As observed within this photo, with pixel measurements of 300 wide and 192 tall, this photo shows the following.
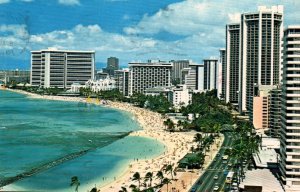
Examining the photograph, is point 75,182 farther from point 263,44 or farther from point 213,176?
point 263,44

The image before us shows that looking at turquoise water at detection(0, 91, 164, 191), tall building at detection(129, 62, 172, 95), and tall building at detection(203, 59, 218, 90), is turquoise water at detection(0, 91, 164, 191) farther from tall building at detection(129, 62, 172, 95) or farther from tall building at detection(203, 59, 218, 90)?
tall building at detection(203, 59, 218, 90)

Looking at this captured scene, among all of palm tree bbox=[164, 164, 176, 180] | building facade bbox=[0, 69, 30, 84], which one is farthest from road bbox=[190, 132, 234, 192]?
building facade bbox=[0, 69, 30, 84]

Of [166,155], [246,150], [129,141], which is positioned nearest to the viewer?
[246,150]

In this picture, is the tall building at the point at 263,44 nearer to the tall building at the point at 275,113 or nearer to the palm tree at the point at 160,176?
the tall building at the point at 275,113

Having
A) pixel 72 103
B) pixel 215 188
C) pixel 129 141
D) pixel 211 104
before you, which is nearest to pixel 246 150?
pixel 215 188

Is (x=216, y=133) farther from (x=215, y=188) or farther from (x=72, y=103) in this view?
(x=72, y=103)
